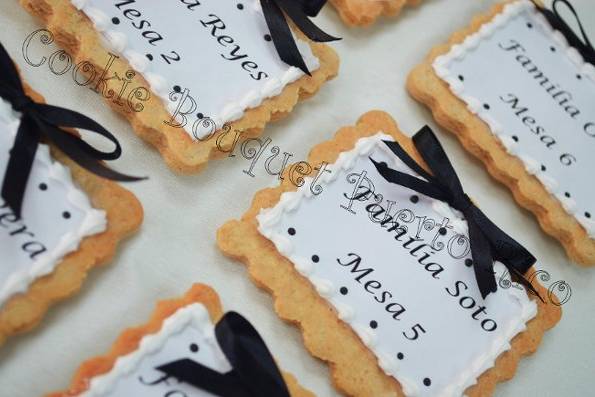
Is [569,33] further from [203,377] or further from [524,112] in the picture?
[203,377]

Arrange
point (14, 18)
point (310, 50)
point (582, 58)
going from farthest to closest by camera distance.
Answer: point (582, 58), point (310, 50), point (14, 18)

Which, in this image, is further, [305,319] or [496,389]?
[496,389]

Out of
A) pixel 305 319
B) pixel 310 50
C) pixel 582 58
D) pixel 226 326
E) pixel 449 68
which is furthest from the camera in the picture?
pixel 582 58

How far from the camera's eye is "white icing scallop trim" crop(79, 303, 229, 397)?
1.06 metres

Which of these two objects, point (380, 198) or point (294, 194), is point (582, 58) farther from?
point (294, 194)

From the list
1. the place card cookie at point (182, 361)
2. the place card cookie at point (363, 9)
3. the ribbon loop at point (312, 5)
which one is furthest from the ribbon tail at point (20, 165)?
the place card cookie at point (363, 9)

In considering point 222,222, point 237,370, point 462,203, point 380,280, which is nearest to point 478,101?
point 462,203

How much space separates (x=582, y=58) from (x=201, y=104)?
3.50ft

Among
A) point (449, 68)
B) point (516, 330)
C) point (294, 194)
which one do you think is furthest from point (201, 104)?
point (516, 330)

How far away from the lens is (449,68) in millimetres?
1576

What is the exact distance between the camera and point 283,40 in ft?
4.61

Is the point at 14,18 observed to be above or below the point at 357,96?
below

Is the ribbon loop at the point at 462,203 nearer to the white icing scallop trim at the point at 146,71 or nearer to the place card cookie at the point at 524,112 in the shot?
the place card cookie at the point at 524,112

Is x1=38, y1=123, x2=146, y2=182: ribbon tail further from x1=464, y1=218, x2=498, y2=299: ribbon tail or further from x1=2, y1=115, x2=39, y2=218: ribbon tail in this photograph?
x1=464, y1=218, x2=498, y2=299: ribbon tail
